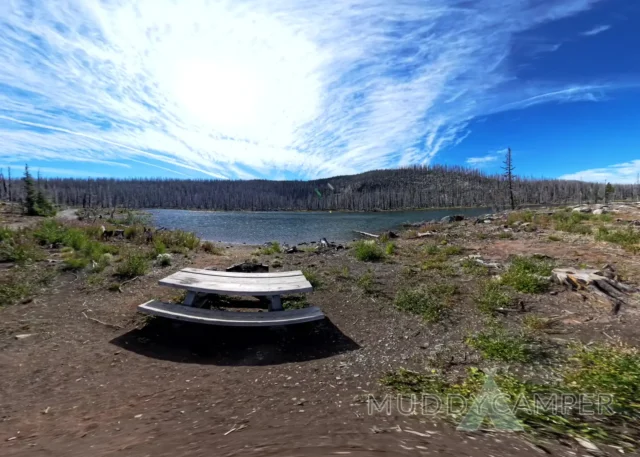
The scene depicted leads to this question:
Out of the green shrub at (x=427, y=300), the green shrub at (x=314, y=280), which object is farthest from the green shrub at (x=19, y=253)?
the green shrub at (x=427, y=300)

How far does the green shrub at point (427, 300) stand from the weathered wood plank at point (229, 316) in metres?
1.81

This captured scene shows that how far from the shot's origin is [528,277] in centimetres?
651

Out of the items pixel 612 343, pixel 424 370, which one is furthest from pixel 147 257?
pixel 612 343

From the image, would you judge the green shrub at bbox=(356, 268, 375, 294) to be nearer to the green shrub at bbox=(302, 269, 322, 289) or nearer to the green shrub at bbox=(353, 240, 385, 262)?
the green shrub at bbox=(302, 269, 322, 289)

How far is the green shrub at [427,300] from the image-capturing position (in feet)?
17.9

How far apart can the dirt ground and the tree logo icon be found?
0.13 meters

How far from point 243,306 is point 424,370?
353 cm

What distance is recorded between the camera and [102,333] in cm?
488

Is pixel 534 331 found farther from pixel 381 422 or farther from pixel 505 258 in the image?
pixel 505 258

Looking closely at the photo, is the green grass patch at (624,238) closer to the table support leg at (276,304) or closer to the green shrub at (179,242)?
the table support leg at (276,304)

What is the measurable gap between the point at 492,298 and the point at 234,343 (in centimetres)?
445

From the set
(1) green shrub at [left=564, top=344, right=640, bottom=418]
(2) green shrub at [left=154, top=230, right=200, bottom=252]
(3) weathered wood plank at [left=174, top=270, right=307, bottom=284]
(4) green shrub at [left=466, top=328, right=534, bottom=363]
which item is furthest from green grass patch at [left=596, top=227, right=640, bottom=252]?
(2) green shrub at [left=154, top=230, right=200, bottom=252]

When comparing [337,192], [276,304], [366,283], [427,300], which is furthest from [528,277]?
[337,192]

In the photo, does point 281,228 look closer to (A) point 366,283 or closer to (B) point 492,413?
(A) point 366,283
